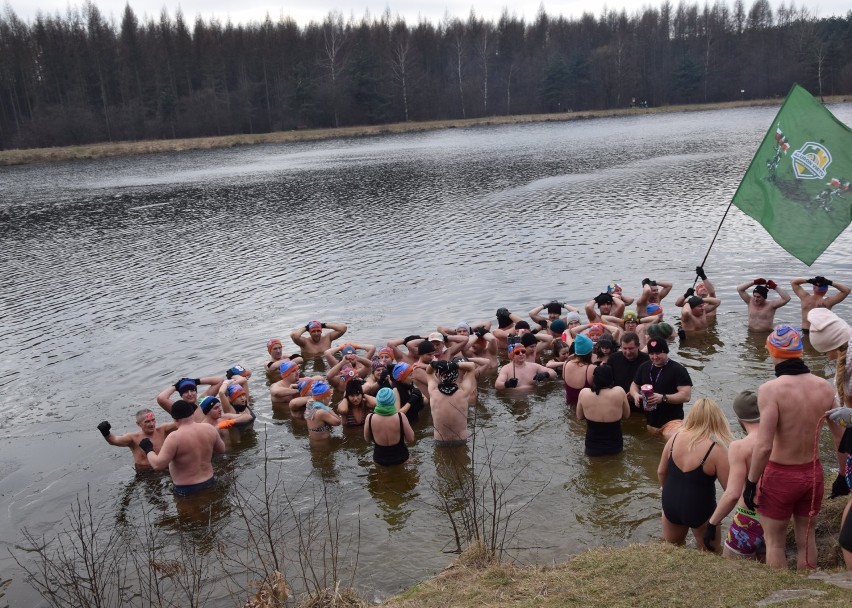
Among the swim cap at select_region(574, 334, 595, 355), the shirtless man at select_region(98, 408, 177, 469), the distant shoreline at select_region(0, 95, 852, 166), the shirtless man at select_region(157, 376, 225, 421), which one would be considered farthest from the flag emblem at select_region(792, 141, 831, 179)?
the distant shoreline at select_region(0, 95, 852, 166)

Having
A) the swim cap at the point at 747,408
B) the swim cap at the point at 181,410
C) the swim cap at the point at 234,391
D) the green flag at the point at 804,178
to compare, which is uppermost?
the green flag at the point at 804,178

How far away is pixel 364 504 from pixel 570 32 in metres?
133

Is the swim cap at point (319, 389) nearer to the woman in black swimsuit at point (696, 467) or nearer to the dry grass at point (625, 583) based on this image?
the dry grass at point (625, 583)

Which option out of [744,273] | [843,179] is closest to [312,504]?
[843,179]

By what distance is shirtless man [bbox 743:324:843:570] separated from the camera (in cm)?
521

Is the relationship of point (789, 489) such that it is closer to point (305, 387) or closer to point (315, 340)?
point (305, 387)

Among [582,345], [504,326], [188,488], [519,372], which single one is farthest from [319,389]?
[504,326]

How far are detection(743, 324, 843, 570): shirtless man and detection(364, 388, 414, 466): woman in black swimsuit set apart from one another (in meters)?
4.65

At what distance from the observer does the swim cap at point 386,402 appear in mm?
9062

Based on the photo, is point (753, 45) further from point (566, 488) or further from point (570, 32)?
point (566, 488)

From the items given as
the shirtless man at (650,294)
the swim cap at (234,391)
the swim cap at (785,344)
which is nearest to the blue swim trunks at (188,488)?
the swim cap at (234,391)

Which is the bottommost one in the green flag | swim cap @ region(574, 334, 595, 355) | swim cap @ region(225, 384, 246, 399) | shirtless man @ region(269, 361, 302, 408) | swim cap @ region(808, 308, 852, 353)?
shirtless man @ region(269, 361, 302, 408)

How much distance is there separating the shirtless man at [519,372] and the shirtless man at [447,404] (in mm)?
1648

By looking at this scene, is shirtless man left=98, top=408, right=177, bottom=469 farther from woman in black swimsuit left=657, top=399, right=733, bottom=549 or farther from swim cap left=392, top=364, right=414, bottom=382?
woman in black swimsuit left=657, top=399, right=733, bottom=549
